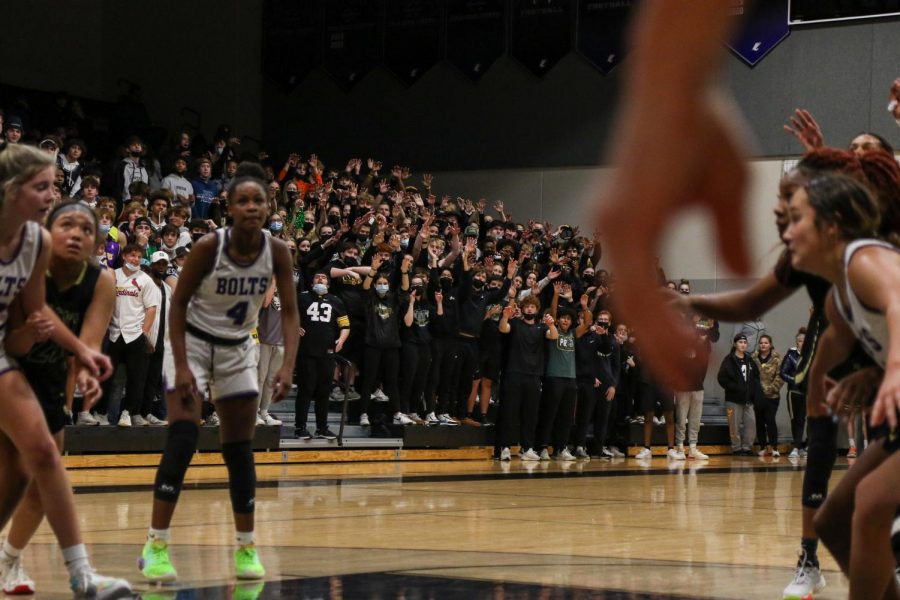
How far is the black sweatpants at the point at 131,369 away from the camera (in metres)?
13.0

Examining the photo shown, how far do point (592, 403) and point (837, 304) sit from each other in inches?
573

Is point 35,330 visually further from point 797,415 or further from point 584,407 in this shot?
point 797,415

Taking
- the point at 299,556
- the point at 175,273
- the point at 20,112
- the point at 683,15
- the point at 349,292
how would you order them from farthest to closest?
the point at 20,112 → the point at 349,292 → the point at 175,273 → the point at 299,556 → the point at 683,15

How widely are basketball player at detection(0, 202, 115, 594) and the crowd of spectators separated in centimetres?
752

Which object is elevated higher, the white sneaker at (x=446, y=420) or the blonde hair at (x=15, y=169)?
the blonde hair at (x=15, y=169)

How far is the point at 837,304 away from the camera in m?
3.63

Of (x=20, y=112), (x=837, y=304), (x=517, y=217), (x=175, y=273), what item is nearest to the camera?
(x=837, y=304)

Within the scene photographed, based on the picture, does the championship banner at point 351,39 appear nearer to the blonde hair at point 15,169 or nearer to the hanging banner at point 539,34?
the hanging banner at point 539,34

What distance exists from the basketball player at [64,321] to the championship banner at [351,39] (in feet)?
73.2

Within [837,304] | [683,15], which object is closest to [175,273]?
[837,304]

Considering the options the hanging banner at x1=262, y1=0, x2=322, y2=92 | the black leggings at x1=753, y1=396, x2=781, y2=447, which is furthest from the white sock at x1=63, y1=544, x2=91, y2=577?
the hanging banner at x1=262, y1=0, x2=322, y2=92

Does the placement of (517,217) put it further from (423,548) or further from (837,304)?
→ (837,304)

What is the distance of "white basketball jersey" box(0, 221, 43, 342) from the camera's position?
15.6 ft

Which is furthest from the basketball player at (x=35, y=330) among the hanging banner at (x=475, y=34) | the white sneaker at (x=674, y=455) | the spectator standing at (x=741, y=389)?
the hanging banner at (x=475, y=34)
